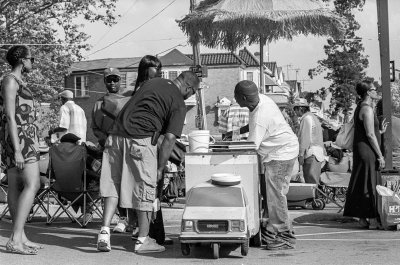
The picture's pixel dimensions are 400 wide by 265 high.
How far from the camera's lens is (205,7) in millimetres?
12539

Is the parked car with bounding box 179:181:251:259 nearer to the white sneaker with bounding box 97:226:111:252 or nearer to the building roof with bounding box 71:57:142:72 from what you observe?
the white sneaker with bounding box 97:226:111:252

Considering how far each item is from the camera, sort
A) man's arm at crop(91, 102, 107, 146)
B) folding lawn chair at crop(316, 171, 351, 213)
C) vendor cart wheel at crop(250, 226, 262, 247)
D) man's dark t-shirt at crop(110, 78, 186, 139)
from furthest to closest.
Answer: folding lawn chair at crop(316, 171, 351, 213) → man's arm at crop(91, 102, 107, 146) → vendor cart wheel at crop(250, 226, 262, 247) → man's dark t-shirt at crop(110, 78, 186, 139)

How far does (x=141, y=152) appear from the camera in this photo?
752 centimetres

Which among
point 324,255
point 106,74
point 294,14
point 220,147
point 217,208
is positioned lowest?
point 324,255

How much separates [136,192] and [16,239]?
1238 mm

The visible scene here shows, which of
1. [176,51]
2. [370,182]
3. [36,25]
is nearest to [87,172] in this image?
[370,182]

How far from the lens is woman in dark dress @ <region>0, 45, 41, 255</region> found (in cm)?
746

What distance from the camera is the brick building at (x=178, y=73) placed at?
2682 inches

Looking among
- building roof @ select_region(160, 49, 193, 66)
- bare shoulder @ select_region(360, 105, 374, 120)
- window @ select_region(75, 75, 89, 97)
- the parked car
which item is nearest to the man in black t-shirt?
the parked car

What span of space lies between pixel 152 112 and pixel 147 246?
1333mm

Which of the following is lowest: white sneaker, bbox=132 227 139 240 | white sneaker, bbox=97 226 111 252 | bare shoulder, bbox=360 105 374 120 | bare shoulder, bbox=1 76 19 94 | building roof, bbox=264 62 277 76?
white sneaker, bbox=132 227 139 240

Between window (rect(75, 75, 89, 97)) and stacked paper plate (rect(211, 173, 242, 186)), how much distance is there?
212 feet

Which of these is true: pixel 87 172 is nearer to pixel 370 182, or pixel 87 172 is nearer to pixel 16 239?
pixel 16 239

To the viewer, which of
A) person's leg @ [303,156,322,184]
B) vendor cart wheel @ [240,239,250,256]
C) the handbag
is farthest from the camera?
person's leg @ [303,156,322,184]
